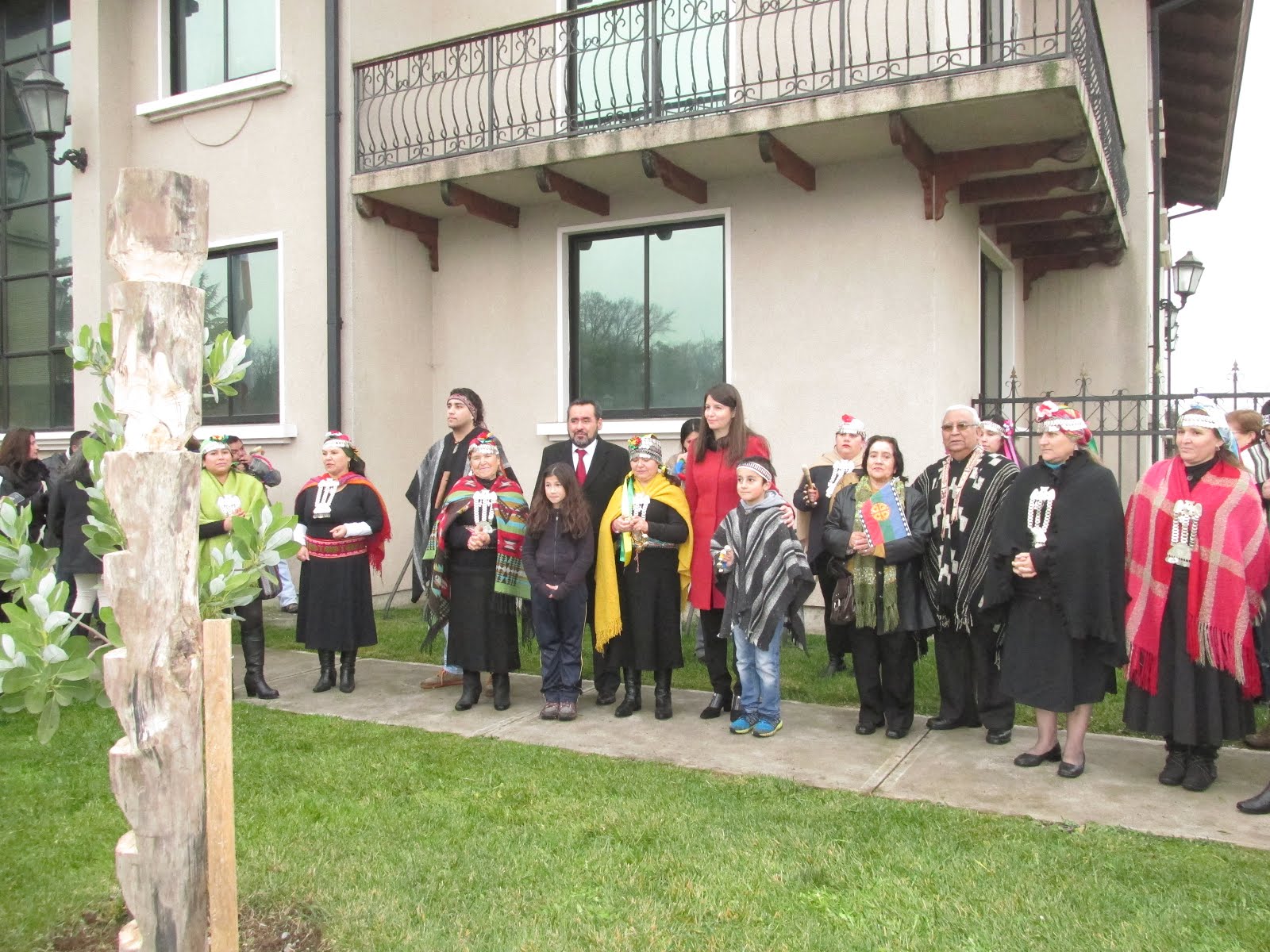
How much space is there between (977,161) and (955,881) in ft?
20.9

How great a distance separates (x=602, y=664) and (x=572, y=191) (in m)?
4.94

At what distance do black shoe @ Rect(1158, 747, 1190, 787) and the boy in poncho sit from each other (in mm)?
1937

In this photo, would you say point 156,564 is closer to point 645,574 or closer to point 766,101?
point 645,574

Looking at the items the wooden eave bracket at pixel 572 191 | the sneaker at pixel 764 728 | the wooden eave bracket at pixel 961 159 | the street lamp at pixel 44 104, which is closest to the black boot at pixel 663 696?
the sneaker at pixel 764 728

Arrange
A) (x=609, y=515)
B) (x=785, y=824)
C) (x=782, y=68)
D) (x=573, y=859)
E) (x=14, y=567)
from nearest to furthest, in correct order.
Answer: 1. (x=14, y=567)
2. (x=573, y=859)
3. (x=785, y=824)
4. (x=609, y=515)
5. (x=782, y=68)

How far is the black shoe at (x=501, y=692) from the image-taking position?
22.0ft

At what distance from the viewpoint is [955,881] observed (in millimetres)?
3846

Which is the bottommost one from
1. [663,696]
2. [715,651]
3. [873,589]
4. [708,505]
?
[663,696]

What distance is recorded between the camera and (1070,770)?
5.15 m

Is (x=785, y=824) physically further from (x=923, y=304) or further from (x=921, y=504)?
(x=923, y=304)

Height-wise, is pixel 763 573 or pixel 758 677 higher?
pixel 763 573

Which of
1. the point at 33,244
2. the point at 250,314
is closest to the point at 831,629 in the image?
the point at 250,314

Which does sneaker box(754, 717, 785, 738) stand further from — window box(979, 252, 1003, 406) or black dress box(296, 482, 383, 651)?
window box(979, 252, 1003, 406)

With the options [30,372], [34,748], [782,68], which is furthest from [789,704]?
[30,372]
